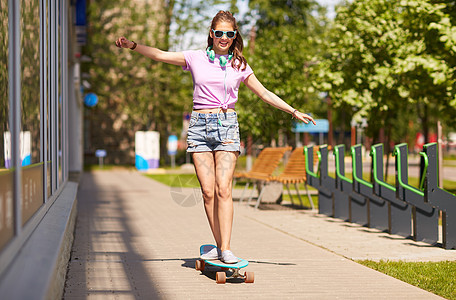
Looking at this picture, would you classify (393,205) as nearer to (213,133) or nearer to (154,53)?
(213,133)

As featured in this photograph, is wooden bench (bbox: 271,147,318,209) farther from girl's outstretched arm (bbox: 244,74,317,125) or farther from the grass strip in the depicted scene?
girl's outstretched arm (bbox: 244,74,317,125)

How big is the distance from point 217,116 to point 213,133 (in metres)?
0.13

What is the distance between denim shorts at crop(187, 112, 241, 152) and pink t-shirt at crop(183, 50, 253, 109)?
0.09 metres

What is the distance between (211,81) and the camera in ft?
17.6

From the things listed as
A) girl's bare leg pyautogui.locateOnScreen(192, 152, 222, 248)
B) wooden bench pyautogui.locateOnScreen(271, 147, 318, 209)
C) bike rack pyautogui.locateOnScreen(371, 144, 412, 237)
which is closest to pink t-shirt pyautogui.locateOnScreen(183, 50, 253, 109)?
girl's bare leg pyautogui.locateOnScreen(192, 152, 222, 248)

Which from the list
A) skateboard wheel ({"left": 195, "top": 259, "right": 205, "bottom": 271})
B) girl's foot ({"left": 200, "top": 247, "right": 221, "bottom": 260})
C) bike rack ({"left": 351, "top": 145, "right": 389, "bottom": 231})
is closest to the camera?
girl's foot ({"left": 200, "top": 247, "right": 221, "bottom": 260})

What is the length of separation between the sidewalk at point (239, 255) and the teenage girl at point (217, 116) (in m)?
0.43

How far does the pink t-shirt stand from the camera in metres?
5.38

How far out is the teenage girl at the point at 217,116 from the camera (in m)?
5.36

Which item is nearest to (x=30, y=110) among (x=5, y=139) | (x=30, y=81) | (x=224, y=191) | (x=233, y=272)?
(x=30, y=81)

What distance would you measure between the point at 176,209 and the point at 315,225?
10.8ft

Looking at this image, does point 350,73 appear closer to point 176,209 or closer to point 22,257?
point 176,209

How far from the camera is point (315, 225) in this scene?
9.75m

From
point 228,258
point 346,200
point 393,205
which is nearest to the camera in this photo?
point 228,258
